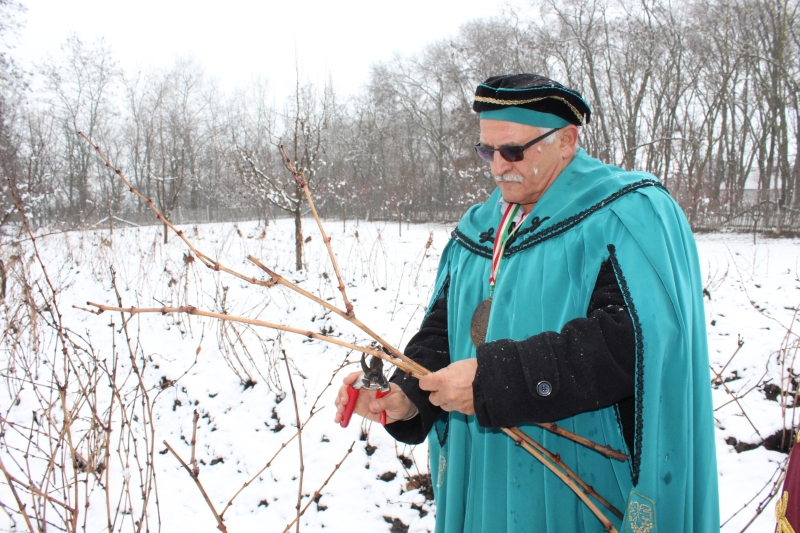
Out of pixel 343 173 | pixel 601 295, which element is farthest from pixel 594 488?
pixel 343 173

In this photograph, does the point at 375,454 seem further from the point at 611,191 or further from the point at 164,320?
the point at 164,320

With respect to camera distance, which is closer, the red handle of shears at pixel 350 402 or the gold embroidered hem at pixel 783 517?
the gold embroidered hem at pixel 783 517

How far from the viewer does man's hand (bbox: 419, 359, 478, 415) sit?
3.44 feet

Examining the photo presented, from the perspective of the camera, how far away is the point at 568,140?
135cm

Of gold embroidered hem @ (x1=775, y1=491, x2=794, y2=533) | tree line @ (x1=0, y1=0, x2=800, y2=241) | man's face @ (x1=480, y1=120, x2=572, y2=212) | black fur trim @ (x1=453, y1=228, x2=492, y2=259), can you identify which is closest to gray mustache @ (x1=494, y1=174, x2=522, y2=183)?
man's face @ (x1=480, y1=120, x2=572, y2=212)

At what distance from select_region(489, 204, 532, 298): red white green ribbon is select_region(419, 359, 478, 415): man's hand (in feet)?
1.27

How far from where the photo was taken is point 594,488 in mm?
1192

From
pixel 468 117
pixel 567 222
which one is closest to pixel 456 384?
pixel 567 222

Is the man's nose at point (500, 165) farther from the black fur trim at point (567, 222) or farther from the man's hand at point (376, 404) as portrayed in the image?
the man's hand at point (376, 404)

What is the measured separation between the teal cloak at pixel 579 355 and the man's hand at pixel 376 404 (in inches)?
9.3

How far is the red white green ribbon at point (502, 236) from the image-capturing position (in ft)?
4.56

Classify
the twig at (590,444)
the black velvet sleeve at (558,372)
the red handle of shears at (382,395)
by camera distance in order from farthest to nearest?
1. the red handle of shears at (382,395)
2. the twig at (590,444)
3. the black velvet sleeve at (558,372)

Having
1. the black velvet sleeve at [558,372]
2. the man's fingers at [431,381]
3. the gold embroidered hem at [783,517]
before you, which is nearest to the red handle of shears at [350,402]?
the man's fingers at [431,381]

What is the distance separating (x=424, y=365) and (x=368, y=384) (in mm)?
389
